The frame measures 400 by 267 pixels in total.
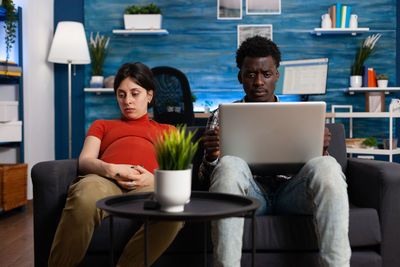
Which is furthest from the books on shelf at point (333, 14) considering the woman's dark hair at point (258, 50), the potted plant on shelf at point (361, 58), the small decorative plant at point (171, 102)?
the woman's dark hair at point (258, 50)

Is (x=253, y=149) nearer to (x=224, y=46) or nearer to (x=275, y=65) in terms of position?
(x=275, y=65)

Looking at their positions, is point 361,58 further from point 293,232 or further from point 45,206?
point 45,206

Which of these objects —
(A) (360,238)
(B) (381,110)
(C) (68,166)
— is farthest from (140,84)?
(B) (381,110)

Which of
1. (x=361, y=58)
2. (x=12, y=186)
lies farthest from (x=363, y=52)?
(x=12, y=186)

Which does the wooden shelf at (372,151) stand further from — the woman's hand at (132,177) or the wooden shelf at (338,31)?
the woman's hand at (132,177)

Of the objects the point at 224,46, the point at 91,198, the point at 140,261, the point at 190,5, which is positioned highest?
the point at 190,5

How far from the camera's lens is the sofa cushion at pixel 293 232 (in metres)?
1.58

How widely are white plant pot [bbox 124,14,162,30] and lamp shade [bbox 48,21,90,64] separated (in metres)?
0.51

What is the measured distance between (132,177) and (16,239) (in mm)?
1326

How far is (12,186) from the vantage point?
10.6 ft

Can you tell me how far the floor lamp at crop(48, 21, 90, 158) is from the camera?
400cm

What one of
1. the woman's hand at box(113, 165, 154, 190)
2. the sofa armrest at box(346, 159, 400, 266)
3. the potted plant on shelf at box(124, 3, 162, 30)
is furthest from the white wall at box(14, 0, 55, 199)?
the sofa armrest at box(346, 159, 400, 266)

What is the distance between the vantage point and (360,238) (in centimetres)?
160

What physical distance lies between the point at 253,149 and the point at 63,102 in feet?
11.2
